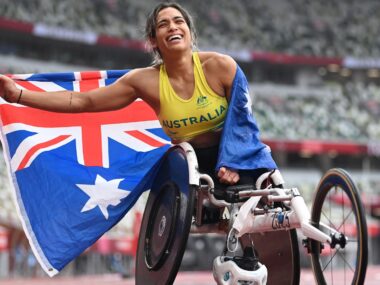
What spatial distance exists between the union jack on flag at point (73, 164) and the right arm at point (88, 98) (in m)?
0.47

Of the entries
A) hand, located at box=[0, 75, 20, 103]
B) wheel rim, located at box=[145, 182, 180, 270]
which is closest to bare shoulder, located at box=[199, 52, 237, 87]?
wheel rim, located at box=[145, 182, 180, 270]

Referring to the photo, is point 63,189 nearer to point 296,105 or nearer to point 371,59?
point 296,105

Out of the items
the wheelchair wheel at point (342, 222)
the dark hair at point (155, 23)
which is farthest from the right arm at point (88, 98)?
the wheelchair wheel at point (342, 222)

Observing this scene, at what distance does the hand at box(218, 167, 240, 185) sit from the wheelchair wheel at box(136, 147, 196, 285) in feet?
0.63

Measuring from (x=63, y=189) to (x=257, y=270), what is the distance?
1.73 m

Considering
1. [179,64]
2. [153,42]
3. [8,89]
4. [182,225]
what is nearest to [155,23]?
[153,42]

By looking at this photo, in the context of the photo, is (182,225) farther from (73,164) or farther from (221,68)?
(73,164)

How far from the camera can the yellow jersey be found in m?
4.41

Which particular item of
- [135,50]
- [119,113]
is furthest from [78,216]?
[135,50]

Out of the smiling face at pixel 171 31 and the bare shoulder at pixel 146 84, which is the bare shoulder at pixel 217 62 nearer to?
the smiling face at pixel 171 31

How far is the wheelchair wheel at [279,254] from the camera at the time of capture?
438 centimetres

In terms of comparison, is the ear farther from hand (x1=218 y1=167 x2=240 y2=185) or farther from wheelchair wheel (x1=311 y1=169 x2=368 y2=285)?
wheelchair wheel (x1=311 y1=169 x2=368 y2=285)

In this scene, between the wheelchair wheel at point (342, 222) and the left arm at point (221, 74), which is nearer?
the wheelchair wheel at point (342, 222)

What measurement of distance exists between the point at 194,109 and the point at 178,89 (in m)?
0.16
